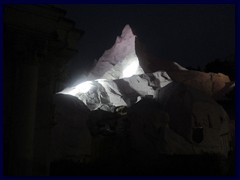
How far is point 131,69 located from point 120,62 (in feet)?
4.19

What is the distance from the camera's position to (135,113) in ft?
54.6

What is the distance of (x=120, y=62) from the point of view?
28266mm

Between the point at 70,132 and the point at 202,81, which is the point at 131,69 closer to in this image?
the point at 202,81

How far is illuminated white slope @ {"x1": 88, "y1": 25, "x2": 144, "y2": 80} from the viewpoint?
1086 inches

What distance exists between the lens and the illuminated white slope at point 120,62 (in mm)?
27594

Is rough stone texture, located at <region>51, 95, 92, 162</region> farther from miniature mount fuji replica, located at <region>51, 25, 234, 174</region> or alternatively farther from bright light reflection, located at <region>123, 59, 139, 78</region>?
bright light reflection, located at <region>123, 59, 139, 78</region>

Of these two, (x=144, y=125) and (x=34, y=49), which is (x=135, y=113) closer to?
(x=144, y=125)

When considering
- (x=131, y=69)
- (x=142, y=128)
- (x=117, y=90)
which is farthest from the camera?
(x=131, y=69)

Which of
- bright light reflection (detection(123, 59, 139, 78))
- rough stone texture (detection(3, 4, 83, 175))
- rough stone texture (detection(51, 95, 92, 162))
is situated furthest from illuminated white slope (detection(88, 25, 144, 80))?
rough stone texture (detection(3, 4, 83, 175))

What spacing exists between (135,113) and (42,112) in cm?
1151

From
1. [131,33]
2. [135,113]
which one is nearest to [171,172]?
[135,113]

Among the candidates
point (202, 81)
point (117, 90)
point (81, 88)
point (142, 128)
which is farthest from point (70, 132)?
point (202, 81)

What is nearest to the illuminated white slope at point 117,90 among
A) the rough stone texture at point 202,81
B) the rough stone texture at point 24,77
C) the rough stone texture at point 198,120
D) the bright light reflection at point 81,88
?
the bright light reflection at point 81,88

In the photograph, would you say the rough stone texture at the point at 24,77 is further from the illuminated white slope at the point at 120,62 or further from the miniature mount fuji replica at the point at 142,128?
the illuminated white slope at the point at 120,62
